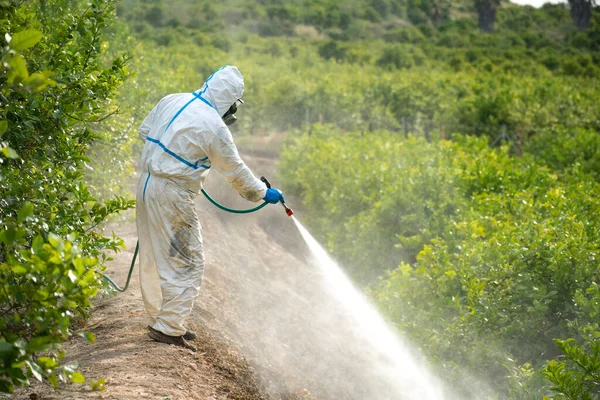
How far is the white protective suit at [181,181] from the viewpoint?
4527 millimetres

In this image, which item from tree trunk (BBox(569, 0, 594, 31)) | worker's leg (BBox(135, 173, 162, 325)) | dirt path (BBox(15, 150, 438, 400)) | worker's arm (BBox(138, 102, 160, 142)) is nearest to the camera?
dirt path (BBox(15, 150, 438, 400))

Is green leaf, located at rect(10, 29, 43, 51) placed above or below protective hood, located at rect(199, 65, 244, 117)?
above

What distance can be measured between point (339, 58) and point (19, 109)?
140 feet

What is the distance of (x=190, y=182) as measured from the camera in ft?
15.1

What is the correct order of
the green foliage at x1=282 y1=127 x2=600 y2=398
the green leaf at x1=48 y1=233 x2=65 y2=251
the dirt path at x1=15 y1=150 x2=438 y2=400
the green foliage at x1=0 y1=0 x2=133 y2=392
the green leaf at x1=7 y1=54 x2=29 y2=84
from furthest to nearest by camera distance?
the green foliage at x1=282 y1=127 x2=600 y2=398 → the dirt path at x1=15 y1=150 x2=438 y2=400 → the green foliage at x1=0 y1=0 x2=133 y2=392 → the green leaf at x1=48 y1=233 x2=65 y2=251 → the green leaf at x1=7 y1=54 x2=29 y2=84

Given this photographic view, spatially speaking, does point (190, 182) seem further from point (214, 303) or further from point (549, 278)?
point (549, 278)

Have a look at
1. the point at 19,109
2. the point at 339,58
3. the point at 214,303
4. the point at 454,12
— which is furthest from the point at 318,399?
the point at 454,12

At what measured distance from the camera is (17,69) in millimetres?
2309

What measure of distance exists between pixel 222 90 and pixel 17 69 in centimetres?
246

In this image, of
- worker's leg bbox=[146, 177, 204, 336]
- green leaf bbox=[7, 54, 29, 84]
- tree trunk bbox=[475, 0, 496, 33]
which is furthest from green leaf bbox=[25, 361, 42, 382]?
tree trunk bbox=[475, 0, 496, 33]

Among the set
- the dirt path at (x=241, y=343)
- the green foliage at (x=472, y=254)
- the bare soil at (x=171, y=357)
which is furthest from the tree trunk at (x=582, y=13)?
the bare soil at (x=171, y=357)

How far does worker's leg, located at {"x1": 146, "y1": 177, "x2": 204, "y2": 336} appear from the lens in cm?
455

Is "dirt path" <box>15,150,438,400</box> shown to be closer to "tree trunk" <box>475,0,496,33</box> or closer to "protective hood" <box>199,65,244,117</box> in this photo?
"protective hood" <box>199,65,244,117</box>

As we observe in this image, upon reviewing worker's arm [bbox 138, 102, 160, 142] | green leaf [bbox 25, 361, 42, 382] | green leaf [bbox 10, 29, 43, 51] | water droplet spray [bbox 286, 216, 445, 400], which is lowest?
water droplet spray [bbox 286, 216, 445, 400]
